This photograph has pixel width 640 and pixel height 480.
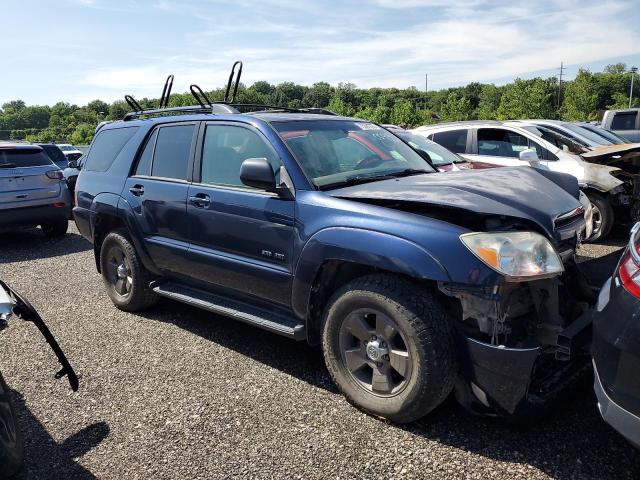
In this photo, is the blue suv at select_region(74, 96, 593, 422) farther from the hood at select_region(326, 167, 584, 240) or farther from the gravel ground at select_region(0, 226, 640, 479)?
the gravel ground at select_region(0, 226, 640, 479)

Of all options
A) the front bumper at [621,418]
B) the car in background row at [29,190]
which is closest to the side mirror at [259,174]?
the front bumper at [621,418]

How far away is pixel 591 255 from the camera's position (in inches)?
267

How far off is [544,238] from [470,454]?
3.99ft

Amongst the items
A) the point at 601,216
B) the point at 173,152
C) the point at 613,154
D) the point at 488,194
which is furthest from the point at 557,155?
the point at 173,152

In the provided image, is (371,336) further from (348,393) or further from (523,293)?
(523,293)

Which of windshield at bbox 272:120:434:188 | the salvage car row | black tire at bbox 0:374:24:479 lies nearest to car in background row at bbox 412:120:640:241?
windshield at bbox 272:120:434:188

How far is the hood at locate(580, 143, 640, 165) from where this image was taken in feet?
24.4

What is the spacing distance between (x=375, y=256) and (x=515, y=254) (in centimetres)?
73

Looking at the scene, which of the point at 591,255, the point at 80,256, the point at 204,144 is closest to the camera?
the point at 204,144

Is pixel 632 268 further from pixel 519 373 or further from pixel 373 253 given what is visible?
pixel 373 253

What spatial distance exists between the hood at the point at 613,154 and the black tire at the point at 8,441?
7762mm

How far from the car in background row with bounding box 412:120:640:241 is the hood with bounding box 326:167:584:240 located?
136 inches

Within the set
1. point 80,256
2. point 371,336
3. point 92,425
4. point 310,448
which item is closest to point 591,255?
point 371,336

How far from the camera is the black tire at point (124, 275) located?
4.79 m
